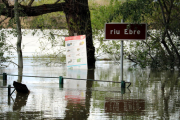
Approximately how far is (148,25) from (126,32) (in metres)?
7.59

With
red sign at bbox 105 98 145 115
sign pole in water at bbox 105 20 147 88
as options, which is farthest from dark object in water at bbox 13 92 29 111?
sign pole in water at bbox 105 20 147 88

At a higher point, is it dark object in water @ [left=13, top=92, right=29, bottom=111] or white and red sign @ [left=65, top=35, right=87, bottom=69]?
white and red sign @ [left=65, top=35, right=87, bottom=69]

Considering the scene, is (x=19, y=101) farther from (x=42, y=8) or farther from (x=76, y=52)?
(x=42, y=8)

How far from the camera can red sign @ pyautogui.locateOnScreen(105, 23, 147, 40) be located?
10.8 meters

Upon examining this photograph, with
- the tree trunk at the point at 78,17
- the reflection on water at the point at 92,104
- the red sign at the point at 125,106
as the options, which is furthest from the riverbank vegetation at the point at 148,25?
the red sign at the point at 125,106

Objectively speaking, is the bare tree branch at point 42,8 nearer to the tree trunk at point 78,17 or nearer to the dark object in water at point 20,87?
the tree trunk at point 78,17

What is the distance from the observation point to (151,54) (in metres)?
19.2

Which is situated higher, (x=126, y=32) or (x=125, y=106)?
(x=126, y=32)

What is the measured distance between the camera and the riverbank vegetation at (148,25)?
1266 cm

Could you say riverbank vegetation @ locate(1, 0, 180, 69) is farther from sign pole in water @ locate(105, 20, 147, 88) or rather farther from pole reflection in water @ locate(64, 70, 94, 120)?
pole reflection in water @ locate(64, 70, 94, 120)

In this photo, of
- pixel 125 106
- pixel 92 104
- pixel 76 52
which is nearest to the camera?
pixel 125 106

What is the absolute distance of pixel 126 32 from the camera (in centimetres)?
1081

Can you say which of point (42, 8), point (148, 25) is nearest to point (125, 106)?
point (148, 25)

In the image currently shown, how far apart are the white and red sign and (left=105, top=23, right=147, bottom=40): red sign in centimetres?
681
